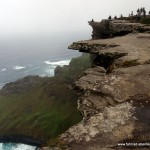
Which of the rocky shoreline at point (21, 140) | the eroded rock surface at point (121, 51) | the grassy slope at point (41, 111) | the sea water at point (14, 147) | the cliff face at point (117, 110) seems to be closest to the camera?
the cliff face at point (117, 110)

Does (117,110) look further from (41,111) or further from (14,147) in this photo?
(41,111)

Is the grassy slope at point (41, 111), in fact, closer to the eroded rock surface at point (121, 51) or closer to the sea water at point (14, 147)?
the sea water at point (14, 147)

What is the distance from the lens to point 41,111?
16075 cm

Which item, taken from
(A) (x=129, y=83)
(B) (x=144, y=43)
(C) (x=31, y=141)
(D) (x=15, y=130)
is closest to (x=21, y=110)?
(D) (x=15, y=130)

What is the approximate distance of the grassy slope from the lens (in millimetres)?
139125

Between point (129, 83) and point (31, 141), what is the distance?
123198 millimetres

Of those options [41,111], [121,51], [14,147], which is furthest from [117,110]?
[41,111]

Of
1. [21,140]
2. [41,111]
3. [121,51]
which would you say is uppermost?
[121,51]

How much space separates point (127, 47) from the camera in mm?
24625

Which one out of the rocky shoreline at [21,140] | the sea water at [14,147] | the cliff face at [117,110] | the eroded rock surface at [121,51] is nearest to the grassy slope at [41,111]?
the rocky shoreline at [21,140]

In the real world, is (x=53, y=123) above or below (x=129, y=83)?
below

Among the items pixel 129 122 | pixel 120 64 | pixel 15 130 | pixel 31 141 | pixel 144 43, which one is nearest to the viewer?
pixel 129 122

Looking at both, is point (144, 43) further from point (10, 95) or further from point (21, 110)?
point (10, 95)

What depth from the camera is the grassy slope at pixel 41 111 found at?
13912 cm
